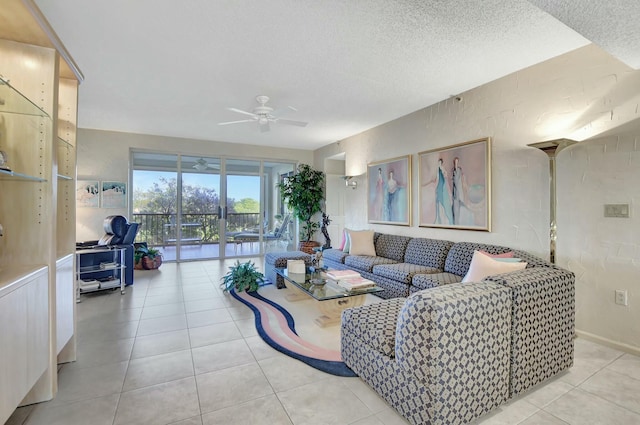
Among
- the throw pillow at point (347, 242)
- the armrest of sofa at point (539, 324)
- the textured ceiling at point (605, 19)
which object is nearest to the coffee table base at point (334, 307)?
the armrest of sofa at point (539, 324)

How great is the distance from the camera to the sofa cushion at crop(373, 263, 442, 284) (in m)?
3.46

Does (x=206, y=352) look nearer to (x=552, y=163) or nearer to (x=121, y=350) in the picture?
(x=121, y=350)

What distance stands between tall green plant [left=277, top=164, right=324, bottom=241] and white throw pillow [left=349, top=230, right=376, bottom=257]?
2113 millimetres

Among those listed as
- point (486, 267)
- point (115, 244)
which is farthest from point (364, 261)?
point (115, 244)

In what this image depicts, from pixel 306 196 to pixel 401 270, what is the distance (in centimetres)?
352

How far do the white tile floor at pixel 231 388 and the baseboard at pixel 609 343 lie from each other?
0.05 meters

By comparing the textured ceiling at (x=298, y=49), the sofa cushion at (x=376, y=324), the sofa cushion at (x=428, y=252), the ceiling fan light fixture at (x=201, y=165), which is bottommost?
the sofa cushion at (x=376, y=324)

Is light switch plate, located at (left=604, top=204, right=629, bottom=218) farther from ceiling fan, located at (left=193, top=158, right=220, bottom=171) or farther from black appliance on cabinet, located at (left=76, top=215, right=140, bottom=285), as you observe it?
ceiling fan, located at (left=193, top=158, right=220, bottom=171)

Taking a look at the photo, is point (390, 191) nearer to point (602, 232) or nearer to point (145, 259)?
point (602, 232)

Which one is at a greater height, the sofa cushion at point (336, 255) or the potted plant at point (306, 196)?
the potted plant at point (306, 196)

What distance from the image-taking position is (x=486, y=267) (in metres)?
2.54

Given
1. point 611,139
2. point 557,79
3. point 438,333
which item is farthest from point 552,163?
point 438,333

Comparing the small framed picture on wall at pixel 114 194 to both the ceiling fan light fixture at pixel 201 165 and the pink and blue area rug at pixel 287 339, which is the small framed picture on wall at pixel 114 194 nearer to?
the ceiling fan light fixture at pixel 201 165

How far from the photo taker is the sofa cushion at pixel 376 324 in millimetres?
1805
